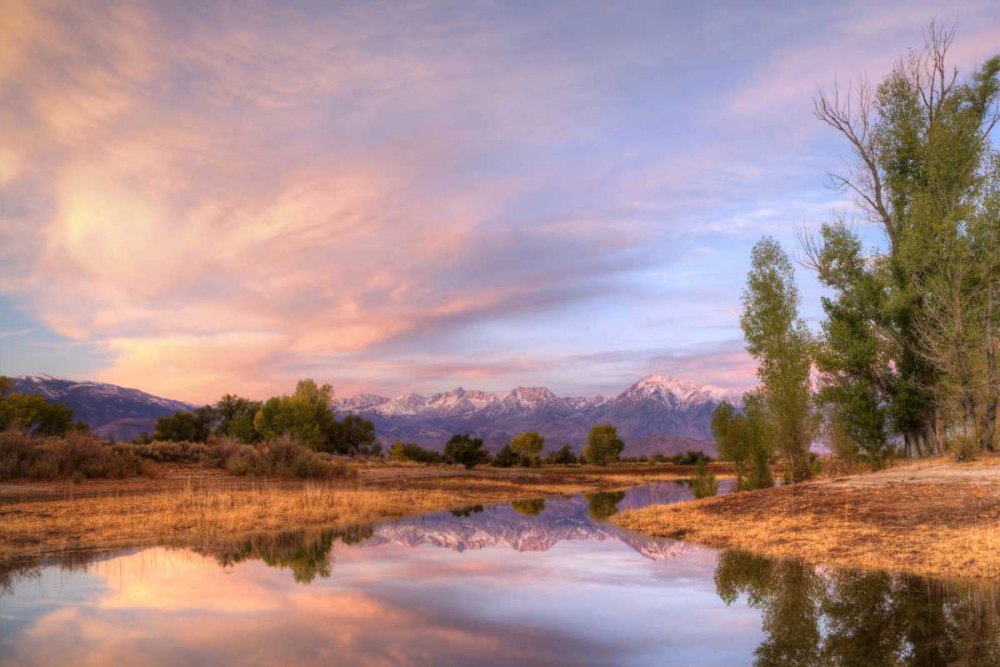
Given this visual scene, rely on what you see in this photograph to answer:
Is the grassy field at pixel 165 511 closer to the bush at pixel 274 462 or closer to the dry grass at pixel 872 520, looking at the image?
the bush at pixel 274 462

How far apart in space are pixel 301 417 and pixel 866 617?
285 ft

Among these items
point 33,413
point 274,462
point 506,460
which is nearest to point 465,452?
point 506,460

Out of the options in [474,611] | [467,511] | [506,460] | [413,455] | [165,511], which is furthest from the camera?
[413,455]

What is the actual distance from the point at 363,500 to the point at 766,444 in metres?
22.6

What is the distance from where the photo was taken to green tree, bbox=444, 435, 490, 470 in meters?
89.4

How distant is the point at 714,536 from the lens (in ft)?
72.4

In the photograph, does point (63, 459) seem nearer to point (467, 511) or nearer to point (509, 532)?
point (467, 511)

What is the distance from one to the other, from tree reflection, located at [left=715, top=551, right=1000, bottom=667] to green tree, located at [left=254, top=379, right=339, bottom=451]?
72.5 m

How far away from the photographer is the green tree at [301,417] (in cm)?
8845

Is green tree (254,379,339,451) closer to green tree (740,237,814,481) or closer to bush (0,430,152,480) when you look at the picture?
bush (0,430,152,480)

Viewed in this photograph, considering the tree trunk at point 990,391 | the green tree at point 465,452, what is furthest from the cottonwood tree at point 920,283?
the green tree at point 465,452

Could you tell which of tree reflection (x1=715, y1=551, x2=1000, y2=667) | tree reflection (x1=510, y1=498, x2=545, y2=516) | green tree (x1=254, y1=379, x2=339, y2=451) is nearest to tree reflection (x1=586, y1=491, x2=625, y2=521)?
tree reflection (x1=510, y1=498, x2=545, y2=516)

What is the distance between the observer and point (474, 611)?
12438 mm

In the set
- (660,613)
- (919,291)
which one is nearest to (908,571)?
(660,613)
